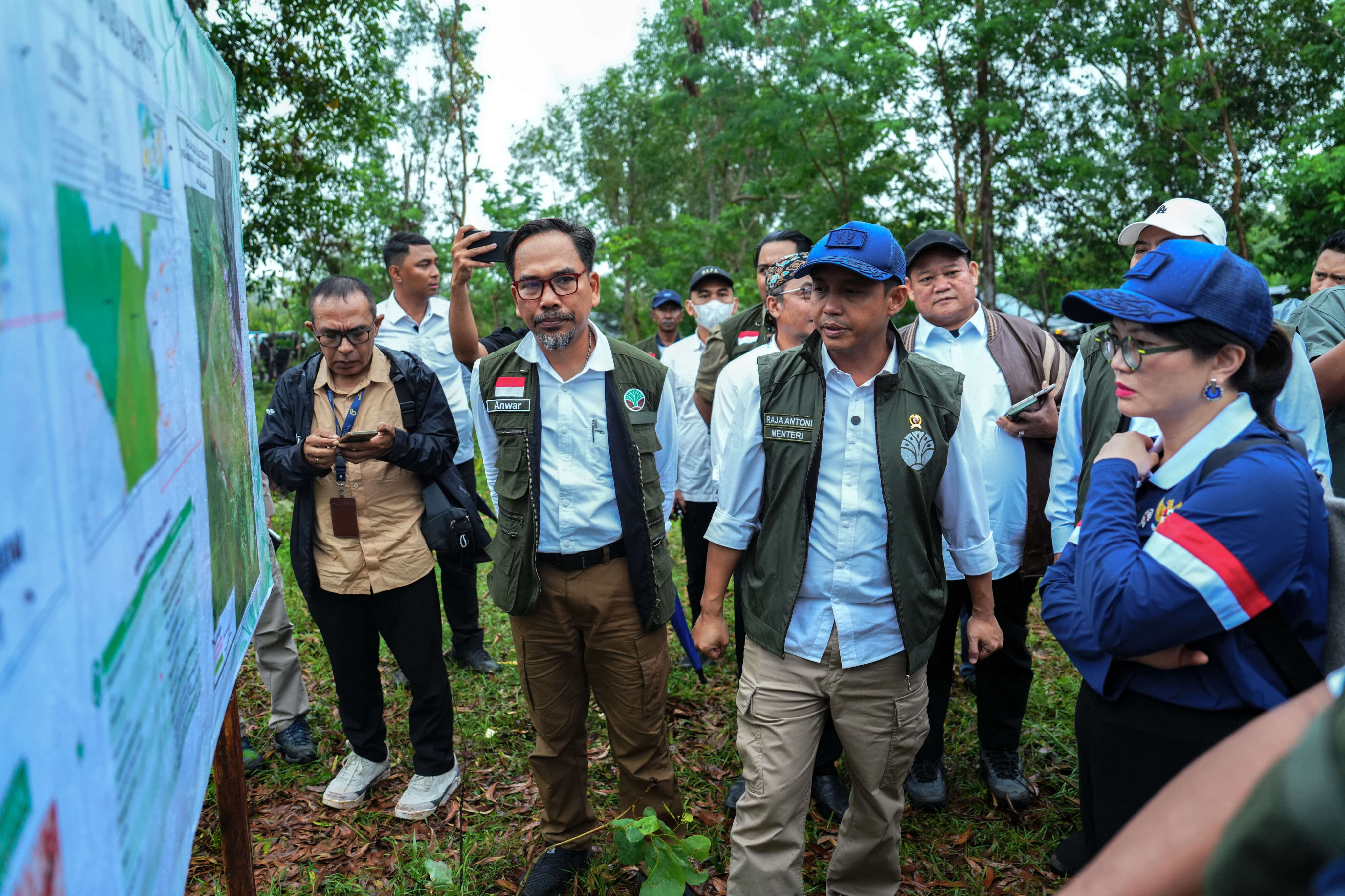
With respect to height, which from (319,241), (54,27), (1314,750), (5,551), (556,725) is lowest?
(556,725)

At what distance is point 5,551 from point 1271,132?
1359 cm

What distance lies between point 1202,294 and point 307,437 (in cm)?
303

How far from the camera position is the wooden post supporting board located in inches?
86.3

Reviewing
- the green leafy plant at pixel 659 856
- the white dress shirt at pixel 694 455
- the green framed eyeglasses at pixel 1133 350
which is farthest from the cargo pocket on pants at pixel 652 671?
the green framed eyeglasses at pixel 1133 350

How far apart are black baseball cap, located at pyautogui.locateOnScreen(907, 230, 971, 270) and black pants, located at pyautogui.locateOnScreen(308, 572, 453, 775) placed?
8.23ft

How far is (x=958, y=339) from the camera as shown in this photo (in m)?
3.60

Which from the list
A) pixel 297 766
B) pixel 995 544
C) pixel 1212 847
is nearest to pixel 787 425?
pixel 995 544

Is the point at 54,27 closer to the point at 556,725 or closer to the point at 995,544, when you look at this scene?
the point at 556,725

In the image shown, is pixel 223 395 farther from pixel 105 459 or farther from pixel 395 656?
pixel 395 656

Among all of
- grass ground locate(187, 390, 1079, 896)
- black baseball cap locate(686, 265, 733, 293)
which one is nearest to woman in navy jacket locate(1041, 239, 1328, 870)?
grass ground locate(187, 390, 1079, 896)

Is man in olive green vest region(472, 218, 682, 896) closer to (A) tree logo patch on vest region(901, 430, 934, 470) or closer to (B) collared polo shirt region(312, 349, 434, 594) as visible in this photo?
(B) collared polo shirt region(312, 349, 434, 594)

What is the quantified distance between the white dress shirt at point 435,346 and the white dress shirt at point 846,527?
8.39 ft

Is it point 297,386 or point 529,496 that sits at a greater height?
point 297,386

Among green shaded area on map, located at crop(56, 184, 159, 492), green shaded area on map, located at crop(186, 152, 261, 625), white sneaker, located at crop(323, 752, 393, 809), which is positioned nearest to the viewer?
green shaded area on map, located at crop(56, 184, 159, 492)
